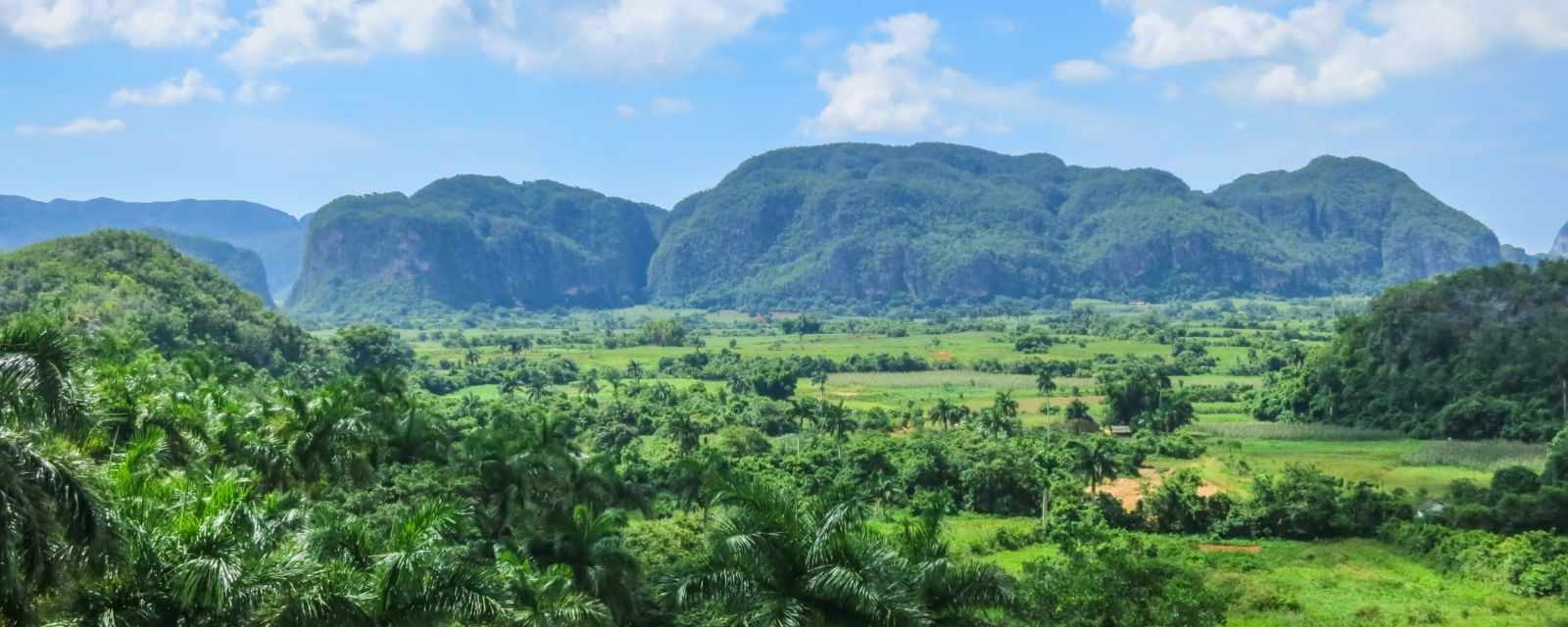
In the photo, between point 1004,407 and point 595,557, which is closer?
point 595,557

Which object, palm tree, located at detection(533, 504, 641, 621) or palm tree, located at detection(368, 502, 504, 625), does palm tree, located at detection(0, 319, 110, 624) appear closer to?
palm tree, located at detection(368, 502, 504, 625)

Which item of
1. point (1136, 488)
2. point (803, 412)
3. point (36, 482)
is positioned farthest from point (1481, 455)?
point (36, 482)

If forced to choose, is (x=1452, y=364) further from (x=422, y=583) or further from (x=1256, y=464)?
(x=422, y=583)

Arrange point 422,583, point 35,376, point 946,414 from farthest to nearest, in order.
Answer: point 946,414 → point 422,583 → point 35,376

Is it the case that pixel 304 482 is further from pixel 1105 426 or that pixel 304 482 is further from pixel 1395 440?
pixel 1395 440

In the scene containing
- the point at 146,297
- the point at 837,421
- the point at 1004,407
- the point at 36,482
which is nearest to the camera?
the point at 36,482
